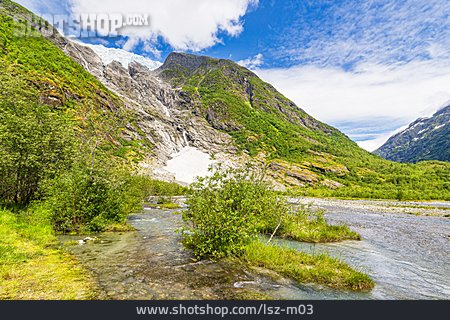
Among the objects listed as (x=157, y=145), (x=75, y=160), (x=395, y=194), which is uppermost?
(x=157, y=145)

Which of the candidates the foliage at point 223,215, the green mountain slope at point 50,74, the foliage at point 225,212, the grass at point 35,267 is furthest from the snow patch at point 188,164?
the foliage at point 223,215

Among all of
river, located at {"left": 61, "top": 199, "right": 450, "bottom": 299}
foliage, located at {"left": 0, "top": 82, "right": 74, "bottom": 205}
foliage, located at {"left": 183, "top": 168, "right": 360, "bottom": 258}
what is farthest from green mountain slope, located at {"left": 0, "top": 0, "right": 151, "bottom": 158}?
foliage, located at {"left": 183, "top": 168, "right": 360, "bottom": 258}

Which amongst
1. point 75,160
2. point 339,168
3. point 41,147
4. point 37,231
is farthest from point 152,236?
point 339,168

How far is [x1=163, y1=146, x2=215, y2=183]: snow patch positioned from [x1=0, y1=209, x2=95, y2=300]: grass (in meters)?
114

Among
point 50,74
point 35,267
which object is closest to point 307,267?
point 35,267

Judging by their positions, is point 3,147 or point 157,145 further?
point 157,145

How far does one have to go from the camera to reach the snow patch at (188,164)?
464ft

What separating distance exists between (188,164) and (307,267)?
478 feet

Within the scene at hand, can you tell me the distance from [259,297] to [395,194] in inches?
5088

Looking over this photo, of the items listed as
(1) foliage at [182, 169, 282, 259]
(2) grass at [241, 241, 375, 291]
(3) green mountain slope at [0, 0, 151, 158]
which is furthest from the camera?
(3) green mountain slope at [0, 0, 151, 158]

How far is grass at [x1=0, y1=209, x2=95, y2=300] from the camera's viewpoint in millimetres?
9712

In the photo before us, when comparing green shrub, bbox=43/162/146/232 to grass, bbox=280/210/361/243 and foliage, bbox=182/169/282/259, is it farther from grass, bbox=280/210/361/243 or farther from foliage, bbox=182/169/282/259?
grass, bbox=280/210/361/243
